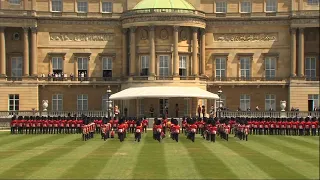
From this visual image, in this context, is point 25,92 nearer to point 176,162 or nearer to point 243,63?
point 243,63

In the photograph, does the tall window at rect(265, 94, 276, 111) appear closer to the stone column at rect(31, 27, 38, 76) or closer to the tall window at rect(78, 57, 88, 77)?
the tall window at rect(78, 57, 88, 77)

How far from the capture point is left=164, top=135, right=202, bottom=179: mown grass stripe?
3334cm

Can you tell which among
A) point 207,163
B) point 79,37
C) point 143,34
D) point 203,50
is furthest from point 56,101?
point 207,163

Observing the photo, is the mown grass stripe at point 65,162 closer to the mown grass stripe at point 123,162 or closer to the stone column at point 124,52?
the mown grass stripe at point 123,162

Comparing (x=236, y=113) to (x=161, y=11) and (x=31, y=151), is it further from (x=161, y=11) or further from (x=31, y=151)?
(x=31, y=151)

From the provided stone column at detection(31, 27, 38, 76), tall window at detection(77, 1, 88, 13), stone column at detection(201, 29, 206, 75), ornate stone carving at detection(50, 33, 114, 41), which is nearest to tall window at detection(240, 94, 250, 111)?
stone column at detection(201, 29, 206, 75)

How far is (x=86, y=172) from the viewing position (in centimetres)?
3469

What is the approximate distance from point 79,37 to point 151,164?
58590mm

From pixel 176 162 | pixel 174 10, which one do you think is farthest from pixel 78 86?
pixel 176 162

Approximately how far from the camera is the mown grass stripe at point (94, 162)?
33750 millimetres

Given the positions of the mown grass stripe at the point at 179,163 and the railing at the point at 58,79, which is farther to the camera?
the railing at the point at 58,79

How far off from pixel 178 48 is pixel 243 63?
10497mm

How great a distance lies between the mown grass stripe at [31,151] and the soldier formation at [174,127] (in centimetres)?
253

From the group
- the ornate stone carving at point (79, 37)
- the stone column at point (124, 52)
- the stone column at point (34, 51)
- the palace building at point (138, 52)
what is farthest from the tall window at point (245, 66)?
the stone column at point (34, 51)
